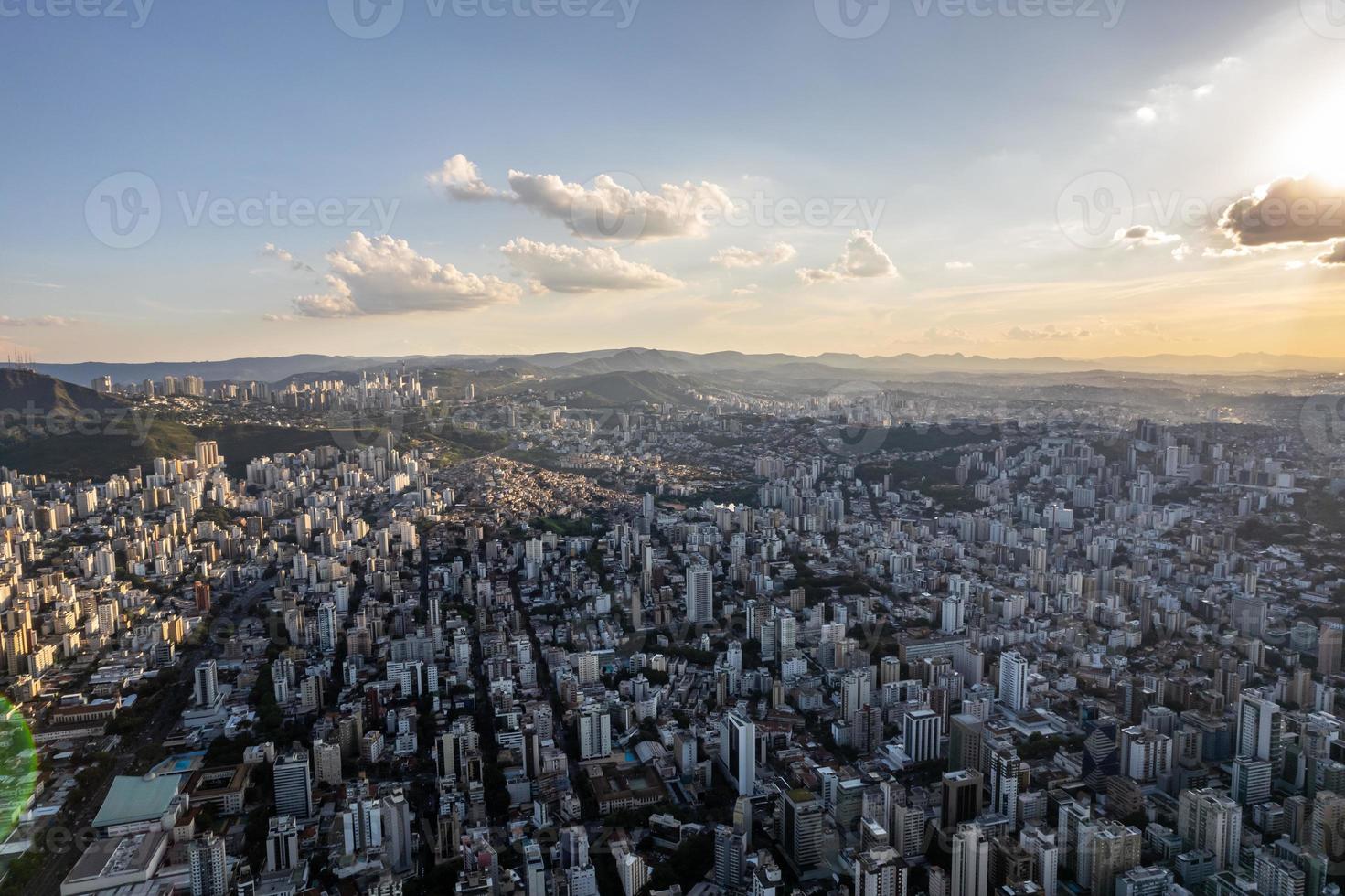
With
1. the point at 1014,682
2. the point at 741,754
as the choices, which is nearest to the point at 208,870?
the point at 741,754

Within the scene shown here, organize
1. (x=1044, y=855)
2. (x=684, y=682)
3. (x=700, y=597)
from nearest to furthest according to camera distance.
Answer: (x=1044, y=855) < (x=684, y=682) < (x=700, y=597)

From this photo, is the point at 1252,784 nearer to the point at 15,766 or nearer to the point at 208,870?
the point at 208,870

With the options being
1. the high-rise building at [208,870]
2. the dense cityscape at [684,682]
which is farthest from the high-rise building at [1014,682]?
the high-rise building at [208,870]

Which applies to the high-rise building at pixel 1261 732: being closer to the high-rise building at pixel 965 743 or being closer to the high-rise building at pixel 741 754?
the high-rise building at pixel 965 743

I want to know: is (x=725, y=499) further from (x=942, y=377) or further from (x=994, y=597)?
(x=942, y=377)

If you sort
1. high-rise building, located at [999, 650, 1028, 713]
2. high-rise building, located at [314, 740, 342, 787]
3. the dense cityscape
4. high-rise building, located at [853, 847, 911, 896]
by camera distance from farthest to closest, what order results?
high-rise building, located at [999, 650, 1028, 713]
high-rise building, located at [314, 740, 342, 787]
the dense cityscape
high-rise building, located at [853, 847, 911, 896]

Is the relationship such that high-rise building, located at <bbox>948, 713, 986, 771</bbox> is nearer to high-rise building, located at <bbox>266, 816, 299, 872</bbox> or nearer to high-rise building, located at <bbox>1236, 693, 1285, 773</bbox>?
high-rise building, located at <bbox>1236, 693, 1285, 773</bbox>

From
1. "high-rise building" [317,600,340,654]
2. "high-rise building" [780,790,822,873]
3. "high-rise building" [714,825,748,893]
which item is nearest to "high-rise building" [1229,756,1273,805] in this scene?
"high-rise building" [780,790,822,873]
